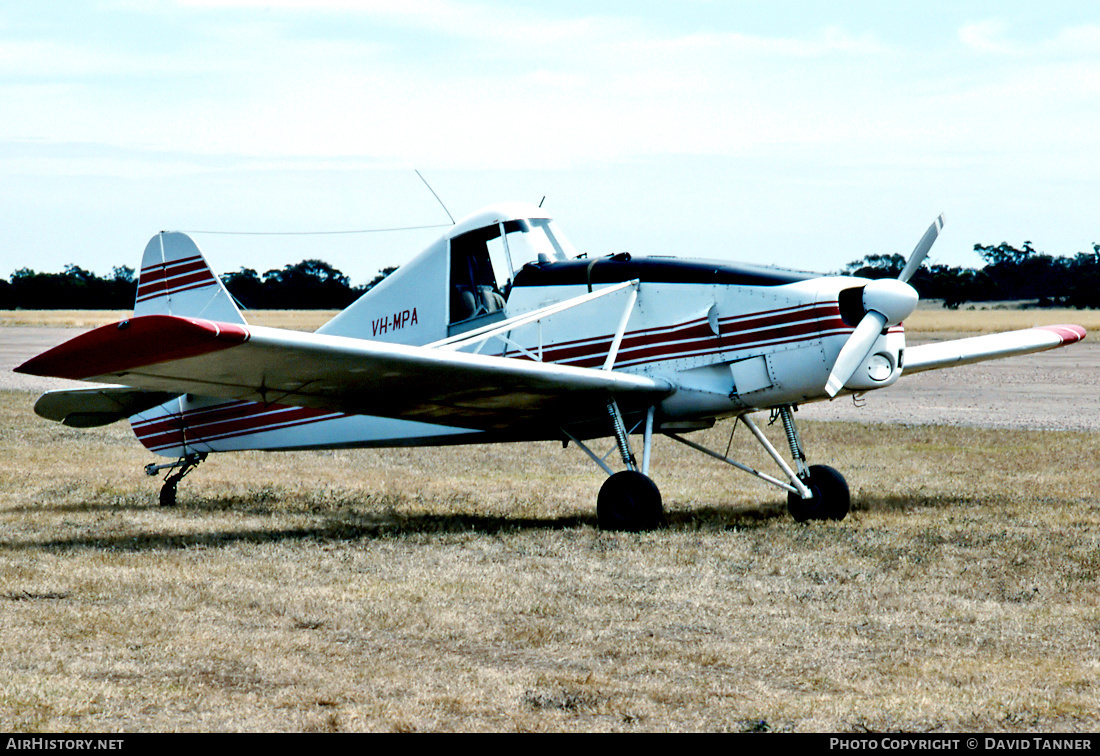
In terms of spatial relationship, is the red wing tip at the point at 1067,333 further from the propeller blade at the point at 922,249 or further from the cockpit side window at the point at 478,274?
the cockpit side window at the point at 478,274

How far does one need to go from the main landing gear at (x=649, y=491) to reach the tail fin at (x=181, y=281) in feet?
12.6

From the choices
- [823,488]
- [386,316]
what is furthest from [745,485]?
[386,316]

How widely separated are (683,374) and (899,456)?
6141 mm

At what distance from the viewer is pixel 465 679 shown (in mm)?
4840

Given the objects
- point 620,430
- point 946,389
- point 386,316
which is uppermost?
point 386,316

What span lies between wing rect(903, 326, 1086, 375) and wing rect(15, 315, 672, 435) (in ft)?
10.8

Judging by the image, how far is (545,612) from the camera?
6090mm

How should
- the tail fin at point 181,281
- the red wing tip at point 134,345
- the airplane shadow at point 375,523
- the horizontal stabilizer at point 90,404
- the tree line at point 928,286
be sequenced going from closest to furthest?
the red wing tip at point 134,345 → the airplane shadow at point 375,523 → the horizontal stabilizer at point 90,404 → the tail fin at point 181,281 → the tree line at point 928,286

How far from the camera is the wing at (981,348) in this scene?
36.6ft

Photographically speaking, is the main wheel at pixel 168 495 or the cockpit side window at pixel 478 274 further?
the main wheel at pixel 168 495

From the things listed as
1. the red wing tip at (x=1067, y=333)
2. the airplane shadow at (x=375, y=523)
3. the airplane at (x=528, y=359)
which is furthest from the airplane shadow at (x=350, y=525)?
the red wing tip at (x=1067, y=333)

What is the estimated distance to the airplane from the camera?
785cm
